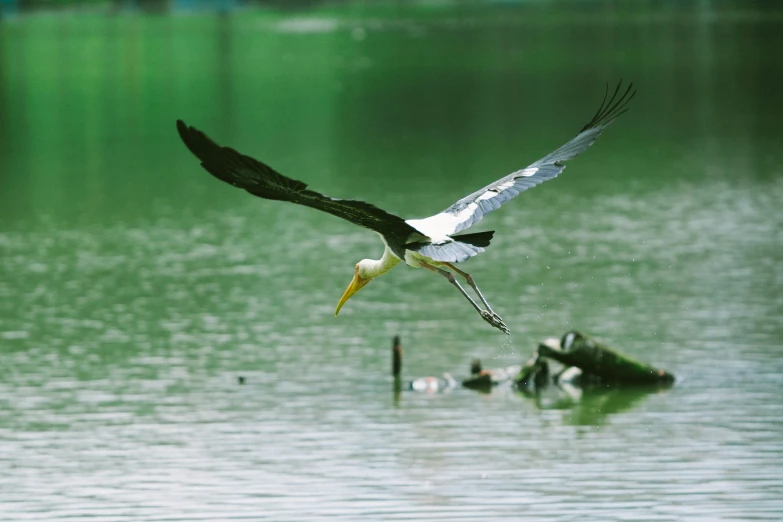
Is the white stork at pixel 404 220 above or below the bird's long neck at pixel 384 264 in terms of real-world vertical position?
above

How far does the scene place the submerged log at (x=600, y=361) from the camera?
71.1ft

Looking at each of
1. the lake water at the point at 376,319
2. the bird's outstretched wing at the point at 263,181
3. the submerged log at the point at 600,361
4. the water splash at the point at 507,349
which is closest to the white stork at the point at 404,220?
the bird's outstretched wing at the point at 263,181

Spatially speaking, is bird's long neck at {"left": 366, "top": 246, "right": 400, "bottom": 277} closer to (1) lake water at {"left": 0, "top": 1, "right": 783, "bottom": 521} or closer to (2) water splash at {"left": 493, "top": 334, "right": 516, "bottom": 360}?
(1) lake water at {"left": 0, "top": 1, "right": 783, "bottom": 521}

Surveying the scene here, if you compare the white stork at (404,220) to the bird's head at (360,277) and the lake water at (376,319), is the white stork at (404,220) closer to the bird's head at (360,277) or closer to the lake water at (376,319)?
the bird's head at (360,277)

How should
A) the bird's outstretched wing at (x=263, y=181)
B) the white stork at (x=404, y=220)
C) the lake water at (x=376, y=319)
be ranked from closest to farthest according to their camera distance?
the bird's outstretched wing at (x=263, y=181) → the white stork at (x=404, y=220) → the lake water at (x=376, y=319)

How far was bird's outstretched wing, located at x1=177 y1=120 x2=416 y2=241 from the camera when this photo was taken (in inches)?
432

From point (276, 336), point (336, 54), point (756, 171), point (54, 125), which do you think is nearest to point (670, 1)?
point (336, 54)

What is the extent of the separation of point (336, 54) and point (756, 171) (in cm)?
6041

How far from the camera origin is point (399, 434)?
Result: 20.4m

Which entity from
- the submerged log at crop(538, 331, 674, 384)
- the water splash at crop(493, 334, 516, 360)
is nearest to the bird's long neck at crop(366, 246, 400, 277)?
the submerged log at crop(538, 331, 674, 384)

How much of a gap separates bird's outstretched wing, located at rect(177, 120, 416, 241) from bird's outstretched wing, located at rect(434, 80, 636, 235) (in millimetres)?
1036

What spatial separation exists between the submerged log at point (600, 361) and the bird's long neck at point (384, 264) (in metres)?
7.61

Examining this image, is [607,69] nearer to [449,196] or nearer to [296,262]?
[449,196]

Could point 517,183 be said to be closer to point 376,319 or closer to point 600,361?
point 600,361
